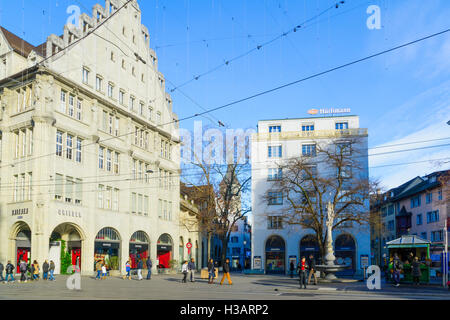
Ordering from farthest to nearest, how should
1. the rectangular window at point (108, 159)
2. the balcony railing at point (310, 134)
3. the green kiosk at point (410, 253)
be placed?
the balcony railing at point (310, 134), the rectangular window at point (108, 159), the green kiosk at point (410, 253)

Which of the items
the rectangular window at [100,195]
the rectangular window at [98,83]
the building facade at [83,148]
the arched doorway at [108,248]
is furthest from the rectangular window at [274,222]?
the rectangular window at [98,83]

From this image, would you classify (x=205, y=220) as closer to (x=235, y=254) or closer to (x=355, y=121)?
(x=355, y=121)

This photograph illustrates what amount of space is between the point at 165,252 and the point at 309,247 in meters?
17.0

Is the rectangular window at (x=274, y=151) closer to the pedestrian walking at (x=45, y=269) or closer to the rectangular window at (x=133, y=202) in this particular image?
the rectangular window at (x=133, y=202)

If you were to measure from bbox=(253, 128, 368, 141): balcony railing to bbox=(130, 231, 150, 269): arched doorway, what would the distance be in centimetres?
1961

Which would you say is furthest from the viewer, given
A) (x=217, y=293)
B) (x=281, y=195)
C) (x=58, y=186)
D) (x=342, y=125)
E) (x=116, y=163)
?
(x=342, y=125)

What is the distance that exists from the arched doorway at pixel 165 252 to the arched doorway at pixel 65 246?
13427 millimetres

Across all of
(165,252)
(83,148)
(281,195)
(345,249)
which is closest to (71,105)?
(83,148)

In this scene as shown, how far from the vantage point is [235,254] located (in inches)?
4528

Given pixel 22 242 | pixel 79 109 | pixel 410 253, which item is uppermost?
pixel 79 109

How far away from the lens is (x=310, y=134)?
58625 mm

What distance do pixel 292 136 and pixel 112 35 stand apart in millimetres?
24938

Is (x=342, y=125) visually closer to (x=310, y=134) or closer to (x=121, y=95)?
(x=310, y=134)

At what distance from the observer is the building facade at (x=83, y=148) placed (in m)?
36.4
